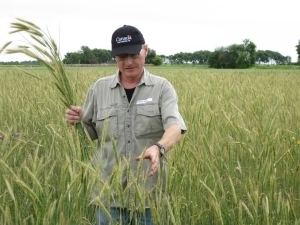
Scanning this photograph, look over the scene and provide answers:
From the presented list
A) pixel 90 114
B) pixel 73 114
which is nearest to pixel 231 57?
pixel 90 114

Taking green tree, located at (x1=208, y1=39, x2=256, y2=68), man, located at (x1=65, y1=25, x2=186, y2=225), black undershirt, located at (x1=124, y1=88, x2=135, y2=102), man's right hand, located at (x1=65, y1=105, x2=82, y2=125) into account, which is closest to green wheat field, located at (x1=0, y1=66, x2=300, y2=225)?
man's right hand, located at (x1=65, y1=105, x2=82, y2=125)

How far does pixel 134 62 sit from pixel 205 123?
875 millimetres

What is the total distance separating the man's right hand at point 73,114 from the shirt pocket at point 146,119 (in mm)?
251

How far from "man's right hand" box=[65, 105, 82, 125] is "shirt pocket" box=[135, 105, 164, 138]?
25cm

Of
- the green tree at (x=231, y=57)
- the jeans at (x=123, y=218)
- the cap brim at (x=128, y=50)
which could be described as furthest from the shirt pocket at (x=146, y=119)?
the green tree at (x=231, y=57)

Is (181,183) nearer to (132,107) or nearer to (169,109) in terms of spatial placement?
Answer: (169,109)

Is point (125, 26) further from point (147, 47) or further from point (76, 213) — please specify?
point (76, 213)

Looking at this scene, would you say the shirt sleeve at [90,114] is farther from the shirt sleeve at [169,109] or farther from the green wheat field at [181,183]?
the shirt sleeve at [169,109]

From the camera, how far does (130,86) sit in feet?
6.86

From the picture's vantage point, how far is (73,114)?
6.50 ft

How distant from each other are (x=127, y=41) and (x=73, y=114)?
379 mm

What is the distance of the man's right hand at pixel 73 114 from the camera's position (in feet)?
6.46

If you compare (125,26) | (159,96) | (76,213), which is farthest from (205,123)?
(76,213)

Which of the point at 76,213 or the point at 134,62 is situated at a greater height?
the point at 134,62
